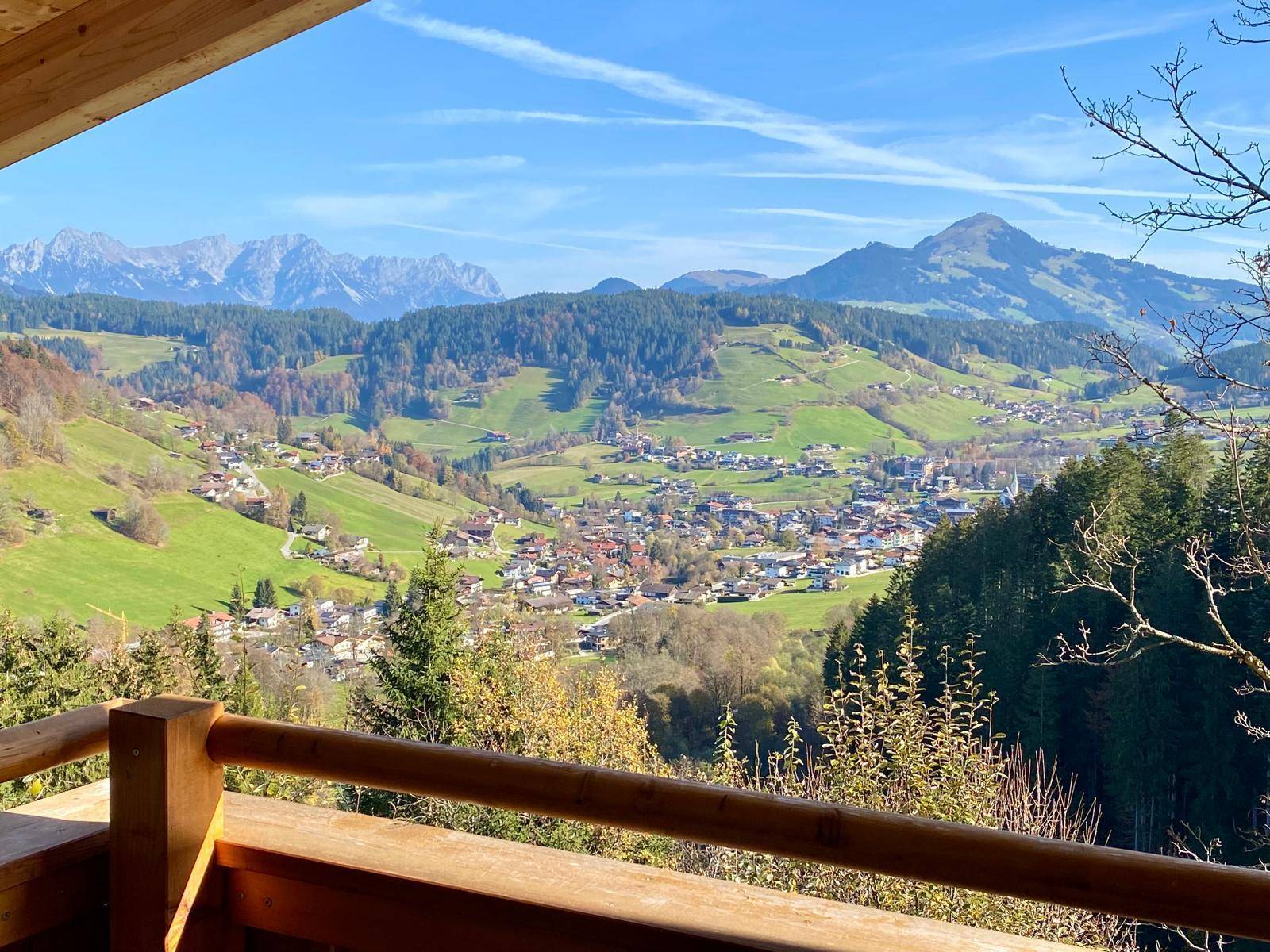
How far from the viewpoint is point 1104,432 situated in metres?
26.2

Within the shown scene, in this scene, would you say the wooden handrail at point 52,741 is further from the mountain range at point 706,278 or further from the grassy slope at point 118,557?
the grassy slope at point 118,557

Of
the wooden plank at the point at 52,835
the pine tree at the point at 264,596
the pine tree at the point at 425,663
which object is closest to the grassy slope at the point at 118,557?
the pine tree at the point at 264,596

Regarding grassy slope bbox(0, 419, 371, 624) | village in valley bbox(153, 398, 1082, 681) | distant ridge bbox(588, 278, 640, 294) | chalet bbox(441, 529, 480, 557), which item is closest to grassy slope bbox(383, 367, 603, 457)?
village in valley bbox(153, 398, 1082, 681)

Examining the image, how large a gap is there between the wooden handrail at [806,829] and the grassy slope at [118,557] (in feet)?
72.7

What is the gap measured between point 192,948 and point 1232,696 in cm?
1316

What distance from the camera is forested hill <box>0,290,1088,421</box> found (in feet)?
138

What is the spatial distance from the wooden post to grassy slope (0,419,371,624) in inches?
865

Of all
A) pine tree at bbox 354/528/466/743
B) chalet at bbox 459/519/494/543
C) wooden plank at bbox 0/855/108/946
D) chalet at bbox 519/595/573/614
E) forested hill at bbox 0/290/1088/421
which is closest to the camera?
wooden plank at bbox 0/855/108/946

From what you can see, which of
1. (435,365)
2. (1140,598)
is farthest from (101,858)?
(435,365)

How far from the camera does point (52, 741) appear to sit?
1013 mm

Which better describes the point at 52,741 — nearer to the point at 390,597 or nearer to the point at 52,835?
the point at 52,835

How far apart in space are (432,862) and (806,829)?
0.39 metres

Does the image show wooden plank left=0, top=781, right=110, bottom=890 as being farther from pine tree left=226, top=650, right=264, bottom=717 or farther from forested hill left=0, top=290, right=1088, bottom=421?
forested hill left=0, top=290, right=1088, bottom=421

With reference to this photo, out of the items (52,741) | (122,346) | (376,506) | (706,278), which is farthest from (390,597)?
(706,278)
